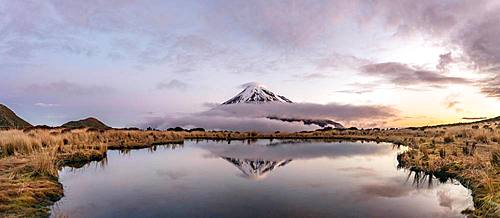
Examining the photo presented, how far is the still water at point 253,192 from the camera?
28.4 feet

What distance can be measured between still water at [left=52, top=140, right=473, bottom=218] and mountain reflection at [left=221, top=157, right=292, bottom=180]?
0.13 ft

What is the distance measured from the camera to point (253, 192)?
1057 cm

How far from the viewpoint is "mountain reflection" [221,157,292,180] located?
13.7 meters

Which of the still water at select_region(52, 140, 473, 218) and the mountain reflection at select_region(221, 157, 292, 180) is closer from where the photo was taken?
the still water at select_region(52, 140, 473, 218)

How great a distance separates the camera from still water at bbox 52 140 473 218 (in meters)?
8.66

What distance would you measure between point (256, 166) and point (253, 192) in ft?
18.8

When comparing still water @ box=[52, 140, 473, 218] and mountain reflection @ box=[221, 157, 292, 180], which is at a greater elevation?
mountain reflection @ box=[221, 157, 292, 180]

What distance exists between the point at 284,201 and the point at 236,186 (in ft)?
7.66

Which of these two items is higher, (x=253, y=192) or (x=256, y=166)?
(x=256, y=166)

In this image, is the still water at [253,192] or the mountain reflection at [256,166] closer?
the still water at [253,192]

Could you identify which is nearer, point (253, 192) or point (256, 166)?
point (253, 192)

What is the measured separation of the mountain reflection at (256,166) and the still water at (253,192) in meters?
0.04

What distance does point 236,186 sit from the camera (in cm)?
1149

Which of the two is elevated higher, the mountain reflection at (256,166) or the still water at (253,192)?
the mountain reflection at (256,166)
